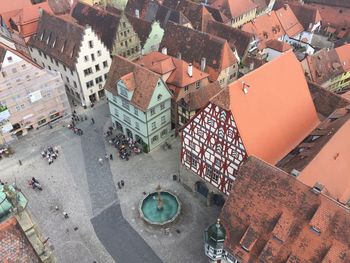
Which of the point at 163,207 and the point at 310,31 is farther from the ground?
the point at 310,31

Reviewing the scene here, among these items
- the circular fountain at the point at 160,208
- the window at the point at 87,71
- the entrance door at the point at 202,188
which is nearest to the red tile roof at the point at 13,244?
the circular fountain at the point at 160,208

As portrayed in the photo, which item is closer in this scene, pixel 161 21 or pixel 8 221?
pixel 8 221

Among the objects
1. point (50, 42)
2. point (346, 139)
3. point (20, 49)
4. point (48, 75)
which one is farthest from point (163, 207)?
point (20, 49)

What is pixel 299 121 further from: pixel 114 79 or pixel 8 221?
pixel 8 221

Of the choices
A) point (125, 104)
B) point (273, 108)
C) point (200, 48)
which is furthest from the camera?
point (200, 48)

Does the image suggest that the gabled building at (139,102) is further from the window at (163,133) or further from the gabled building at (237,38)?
the gabled building at (237,38)

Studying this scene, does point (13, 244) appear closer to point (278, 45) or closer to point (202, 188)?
point (202, 188)

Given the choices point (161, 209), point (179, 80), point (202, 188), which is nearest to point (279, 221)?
point (202, 188)
